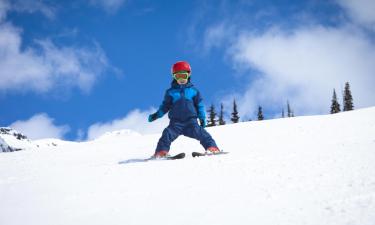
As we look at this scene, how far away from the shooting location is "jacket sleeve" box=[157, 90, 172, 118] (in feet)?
25.0

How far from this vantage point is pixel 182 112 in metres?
7.35

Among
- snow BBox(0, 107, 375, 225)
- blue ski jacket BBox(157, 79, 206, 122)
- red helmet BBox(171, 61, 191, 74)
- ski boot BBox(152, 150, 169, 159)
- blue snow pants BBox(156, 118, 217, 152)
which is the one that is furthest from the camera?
red helmet BBox(171, 61, 191, 74)

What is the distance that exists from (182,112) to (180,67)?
2.98 feet

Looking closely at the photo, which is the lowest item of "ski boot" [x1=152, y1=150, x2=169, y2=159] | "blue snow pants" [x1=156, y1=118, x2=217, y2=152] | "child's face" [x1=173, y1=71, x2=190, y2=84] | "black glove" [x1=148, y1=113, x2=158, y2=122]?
"ski boot" [x1=152, y1=150, x2=169, y2=159]

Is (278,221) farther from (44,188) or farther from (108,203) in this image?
(44,188)

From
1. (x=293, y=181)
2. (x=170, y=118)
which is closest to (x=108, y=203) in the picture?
(x=293, y=181)

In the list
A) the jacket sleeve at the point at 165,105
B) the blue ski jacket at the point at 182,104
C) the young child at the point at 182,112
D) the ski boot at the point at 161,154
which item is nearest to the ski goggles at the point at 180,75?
the young child at the point at 182,112

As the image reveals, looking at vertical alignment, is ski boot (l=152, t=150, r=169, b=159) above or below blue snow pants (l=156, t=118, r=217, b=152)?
below

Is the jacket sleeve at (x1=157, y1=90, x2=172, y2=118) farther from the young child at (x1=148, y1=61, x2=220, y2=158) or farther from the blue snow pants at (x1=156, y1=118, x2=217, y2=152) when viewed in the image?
the blue snow pants at (x1=156, y1=118, x2=217, y2=152)

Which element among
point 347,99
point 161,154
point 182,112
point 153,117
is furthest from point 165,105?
point 347,99

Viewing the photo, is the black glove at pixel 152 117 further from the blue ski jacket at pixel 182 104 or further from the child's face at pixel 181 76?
the child's face at pixel 181 76

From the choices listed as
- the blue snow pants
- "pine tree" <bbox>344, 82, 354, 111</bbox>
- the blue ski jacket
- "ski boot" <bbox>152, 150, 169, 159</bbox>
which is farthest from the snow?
"pine tree" <bbox>344, 82, 354, 111</bbox>

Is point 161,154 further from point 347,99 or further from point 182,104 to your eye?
point 347,99

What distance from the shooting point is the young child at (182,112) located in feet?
23.0
